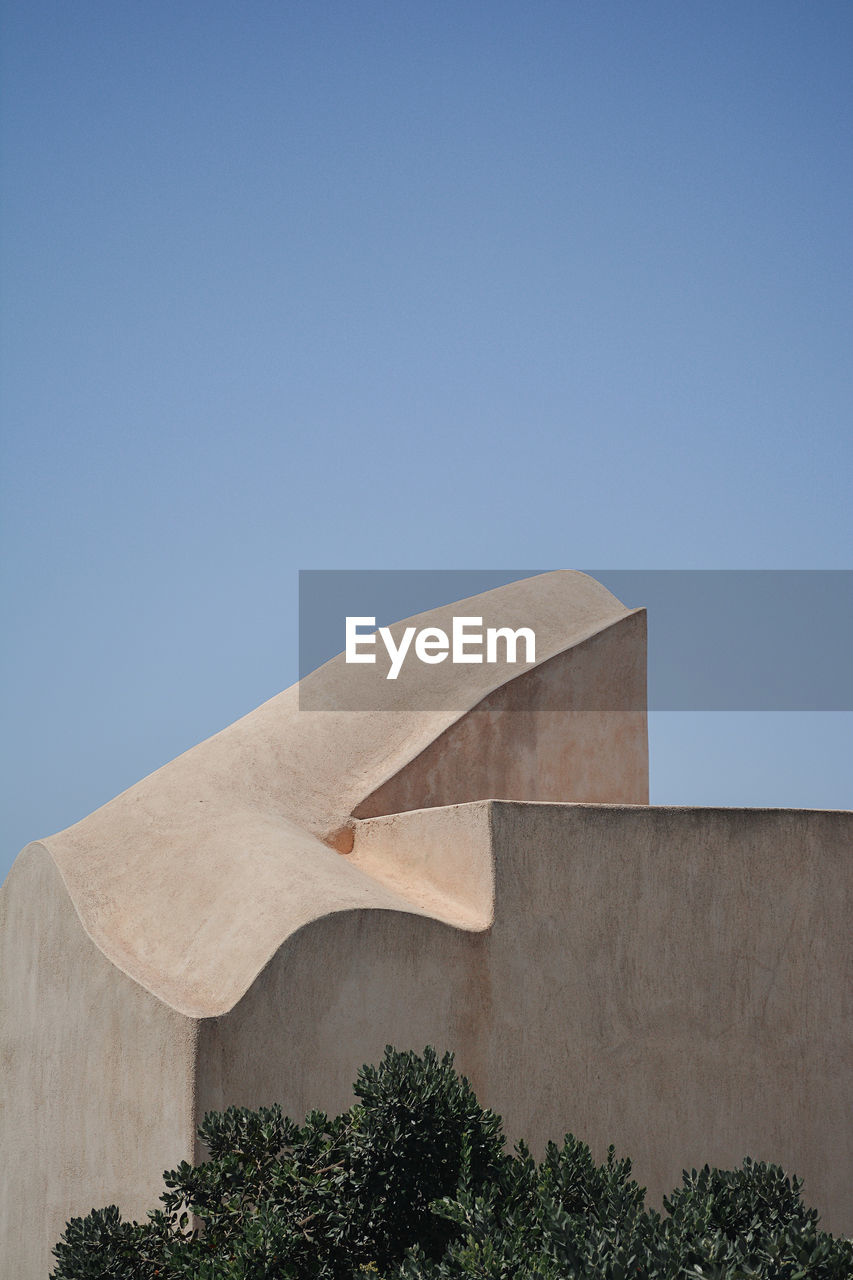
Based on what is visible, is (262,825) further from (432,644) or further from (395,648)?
(432,644)

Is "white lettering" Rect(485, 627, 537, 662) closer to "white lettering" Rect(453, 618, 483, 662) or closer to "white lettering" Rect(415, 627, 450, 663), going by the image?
"white lettering" Rect(453, 618, 483, 662)

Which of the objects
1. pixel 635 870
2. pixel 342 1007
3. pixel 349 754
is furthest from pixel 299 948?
pixel 349 754

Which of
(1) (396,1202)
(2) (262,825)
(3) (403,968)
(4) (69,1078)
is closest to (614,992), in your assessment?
(3) (403,968)

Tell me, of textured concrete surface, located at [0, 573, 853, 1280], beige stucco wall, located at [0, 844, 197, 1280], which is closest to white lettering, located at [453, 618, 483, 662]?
textured concrete surface, located at [0, 573, 853, 1280]

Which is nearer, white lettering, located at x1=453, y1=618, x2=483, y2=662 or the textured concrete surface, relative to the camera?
the textured concrete surface

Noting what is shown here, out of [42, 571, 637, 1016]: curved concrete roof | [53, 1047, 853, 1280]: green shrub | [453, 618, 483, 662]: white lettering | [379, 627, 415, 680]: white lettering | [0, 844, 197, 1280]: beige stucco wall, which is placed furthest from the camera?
[453, 618, 483, 662]: white lettering

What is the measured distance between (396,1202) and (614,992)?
313 cm

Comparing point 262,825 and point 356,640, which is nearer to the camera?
point 262,825

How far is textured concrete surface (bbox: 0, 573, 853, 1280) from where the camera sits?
712 cm

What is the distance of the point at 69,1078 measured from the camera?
322 inches

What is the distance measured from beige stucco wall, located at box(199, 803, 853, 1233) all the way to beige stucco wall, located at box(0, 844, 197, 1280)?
55cm

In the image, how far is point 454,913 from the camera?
7.76 meters

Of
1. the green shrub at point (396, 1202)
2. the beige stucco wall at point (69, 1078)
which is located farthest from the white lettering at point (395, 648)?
the green shrub at point (396, 1202)

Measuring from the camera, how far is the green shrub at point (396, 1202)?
4.57 meters
